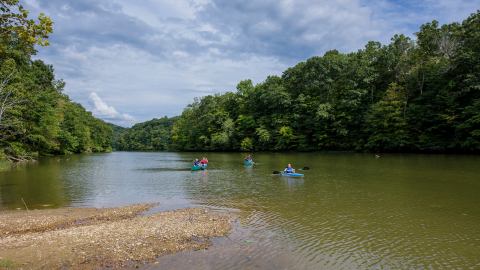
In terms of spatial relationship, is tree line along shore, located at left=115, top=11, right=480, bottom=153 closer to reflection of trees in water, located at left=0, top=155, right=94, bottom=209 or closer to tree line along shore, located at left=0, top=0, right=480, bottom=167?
tree line along shore, located at left=0, top=0, right=480, bottom=167

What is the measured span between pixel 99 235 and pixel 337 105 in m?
68.9

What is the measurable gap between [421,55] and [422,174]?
41.8 m

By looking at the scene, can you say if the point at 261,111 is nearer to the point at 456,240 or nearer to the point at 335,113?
the point at 335,113

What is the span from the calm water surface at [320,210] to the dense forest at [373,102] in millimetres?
25469

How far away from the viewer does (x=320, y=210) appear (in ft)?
60.8

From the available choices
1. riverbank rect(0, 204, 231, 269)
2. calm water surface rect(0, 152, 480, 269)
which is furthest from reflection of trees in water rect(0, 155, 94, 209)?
riverbank rect(0, 204, 231, 269)

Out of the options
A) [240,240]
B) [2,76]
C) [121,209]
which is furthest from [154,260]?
[2,76]

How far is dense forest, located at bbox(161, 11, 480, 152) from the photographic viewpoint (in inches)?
2131

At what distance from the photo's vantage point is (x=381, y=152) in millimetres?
65812

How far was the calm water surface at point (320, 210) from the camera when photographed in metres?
11.4

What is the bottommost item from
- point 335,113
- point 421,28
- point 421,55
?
point 335,113

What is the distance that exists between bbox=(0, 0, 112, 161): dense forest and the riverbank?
19.9 ft

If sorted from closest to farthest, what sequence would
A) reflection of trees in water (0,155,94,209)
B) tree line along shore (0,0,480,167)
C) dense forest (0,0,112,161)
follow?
dense forest (0,0,112,161), reflection of trees in water (0,155,94,209), tree line along shore (0,0,480,167)

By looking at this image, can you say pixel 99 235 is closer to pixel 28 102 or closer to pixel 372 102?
pixel 28 102
